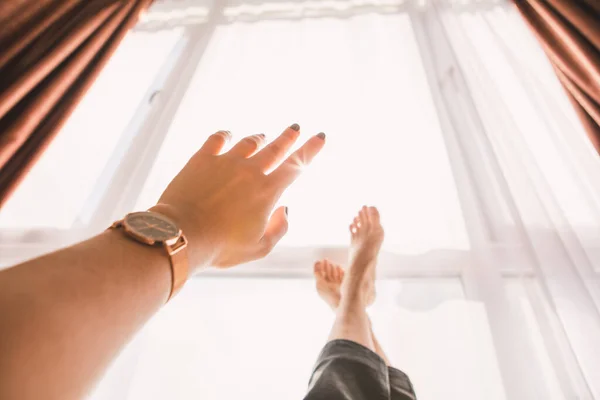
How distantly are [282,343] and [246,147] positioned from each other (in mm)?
596

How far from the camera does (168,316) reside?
108 cm

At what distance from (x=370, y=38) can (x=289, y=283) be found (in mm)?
1415

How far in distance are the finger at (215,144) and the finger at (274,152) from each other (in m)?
0.08

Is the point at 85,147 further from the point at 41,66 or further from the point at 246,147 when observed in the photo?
the point at 246,147

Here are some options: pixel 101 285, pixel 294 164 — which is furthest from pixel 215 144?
pixel 101 285

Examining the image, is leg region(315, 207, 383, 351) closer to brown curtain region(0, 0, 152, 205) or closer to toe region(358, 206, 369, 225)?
toe region(358, 206, 369, 225)

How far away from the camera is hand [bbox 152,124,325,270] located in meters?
0.56

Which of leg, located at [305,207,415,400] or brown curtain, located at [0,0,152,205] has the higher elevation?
brown curtain, located at [0,0,152,205]

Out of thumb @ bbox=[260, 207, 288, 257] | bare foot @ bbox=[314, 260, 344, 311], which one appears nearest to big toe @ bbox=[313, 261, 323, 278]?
bare foot @ bbox=[314, 260, 344, 311]

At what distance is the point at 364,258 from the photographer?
3.67ft

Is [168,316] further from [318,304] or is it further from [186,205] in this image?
[186,205]

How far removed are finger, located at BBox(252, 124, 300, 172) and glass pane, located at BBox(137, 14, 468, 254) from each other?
0.49 meters

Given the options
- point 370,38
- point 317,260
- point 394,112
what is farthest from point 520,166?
point 370,38

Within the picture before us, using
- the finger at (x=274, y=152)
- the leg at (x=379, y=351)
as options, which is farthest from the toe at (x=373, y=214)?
the finger at (x=274, y=152)
